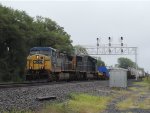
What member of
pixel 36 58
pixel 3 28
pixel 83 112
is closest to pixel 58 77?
pixel 36 58

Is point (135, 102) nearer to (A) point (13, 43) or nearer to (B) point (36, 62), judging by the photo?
(B) point (36, 62)

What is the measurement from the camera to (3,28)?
180 feet

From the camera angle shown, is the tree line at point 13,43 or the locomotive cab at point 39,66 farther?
the tree line at point 13,43

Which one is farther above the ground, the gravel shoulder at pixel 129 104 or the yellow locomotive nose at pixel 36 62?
the yellow locomotive nose at pixel 36 62

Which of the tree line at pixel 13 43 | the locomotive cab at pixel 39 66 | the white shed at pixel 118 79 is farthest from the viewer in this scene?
the tree line at pixel 13 43

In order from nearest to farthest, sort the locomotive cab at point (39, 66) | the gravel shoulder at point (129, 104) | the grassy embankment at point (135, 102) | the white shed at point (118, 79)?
the gravel shoulder at point (129, 104) → the grassy embankment at point (135, 102) → the locomotive cab at point (39, 66) → the white shed at point (118, 79)

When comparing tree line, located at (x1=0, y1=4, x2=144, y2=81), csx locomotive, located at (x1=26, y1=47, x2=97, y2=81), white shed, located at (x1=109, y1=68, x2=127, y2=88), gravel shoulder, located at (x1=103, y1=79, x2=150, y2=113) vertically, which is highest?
tree line, located at (x1=0, y1=4, x2=144, y2=81)

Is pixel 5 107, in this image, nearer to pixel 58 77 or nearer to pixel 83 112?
pixel 83 112

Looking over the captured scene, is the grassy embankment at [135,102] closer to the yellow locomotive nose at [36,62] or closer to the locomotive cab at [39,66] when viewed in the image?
the locomotive cab at [39,66]

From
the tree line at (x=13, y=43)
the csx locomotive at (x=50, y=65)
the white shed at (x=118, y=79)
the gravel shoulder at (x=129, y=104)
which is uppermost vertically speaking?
the tree line at (x=13, y=43)

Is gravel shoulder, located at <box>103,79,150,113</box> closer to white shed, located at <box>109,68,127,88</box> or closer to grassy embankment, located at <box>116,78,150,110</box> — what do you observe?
grassy embankment, located at <box>116,78,150,110</box>

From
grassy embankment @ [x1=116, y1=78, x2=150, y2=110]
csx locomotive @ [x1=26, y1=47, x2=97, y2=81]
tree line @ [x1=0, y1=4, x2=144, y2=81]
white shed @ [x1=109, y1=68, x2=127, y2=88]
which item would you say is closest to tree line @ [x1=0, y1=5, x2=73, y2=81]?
tree line @ [x1=0, y1=4, x2=144, y2=81]

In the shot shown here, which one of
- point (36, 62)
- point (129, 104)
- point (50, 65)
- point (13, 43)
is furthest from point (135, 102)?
point (13, 43)

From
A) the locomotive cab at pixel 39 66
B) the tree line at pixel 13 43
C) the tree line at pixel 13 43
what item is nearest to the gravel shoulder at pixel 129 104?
the locomotive cab at pixel 39 66
